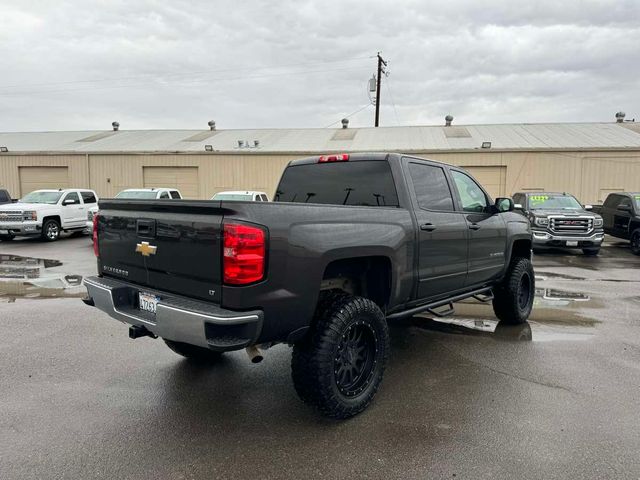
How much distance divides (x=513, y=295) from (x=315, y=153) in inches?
653

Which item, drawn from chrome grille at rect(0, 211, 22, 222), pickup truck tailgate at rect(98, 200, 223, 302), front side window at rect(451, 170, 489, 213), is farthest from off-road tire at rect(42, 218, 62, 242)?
front side window at rect(451, 170, 489, 213)

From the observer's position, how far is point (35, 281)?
8680 millimetres

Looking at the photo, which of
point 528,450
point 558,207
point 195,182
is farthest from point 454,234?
point 195,182

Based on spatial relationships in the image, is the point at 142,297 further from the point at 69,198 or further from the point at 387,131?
the point at 387,131

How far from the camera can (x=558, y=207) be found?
45.5ft

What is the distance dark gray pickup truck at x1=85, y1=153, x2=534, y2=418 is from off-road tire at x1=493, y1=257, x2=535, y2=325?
1.21 metres

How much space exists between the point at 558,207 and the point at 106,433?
13.9 m

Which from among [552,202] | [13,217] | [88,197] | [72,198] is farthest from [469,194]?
[88,197]

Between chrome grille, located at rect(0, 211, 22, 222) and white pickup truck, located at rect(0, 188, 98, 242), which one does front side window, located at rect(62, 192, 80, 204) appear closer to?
white pickup truck, located at rect(0, 188, 98, 242)

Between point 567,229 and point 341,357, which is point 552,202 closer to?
point 567,229

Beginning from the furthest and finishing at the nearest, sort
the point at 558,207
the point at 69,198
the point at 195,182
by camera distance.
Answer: the point at 195,182, the point at 69,198, the point at 558,207

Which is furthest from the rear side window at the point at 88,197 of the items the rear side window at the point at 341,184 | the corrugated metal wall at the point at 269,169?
the rear side window at the point at 341,184

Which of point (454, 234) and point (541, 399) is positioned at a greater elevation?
point (454, 234)

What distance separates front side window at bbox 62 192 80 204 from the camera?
16.6 metres
